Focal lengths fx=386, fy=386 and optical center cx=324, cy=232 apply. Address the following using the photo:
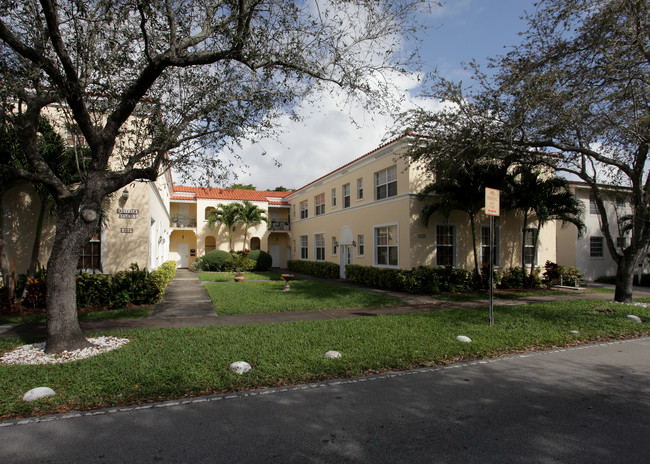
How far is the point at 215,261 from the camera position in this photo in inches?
1093

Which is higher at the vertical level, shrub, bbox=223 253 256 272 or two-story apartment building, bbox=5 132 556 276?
two-story apartment building, bbox=5 132 556 276

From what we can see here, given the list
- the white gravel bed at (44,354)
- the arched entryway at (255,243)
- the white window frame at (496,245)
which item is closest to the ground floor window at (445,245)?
the white window frame at (496,245)

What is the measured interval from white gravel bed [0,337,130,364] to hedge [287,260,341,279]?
1539 centimetres

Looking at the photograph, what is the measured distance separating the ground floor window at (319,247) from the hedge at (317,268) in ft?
2.38

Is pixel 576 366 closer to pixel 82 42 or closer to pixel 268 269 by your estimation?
pixel 82 42

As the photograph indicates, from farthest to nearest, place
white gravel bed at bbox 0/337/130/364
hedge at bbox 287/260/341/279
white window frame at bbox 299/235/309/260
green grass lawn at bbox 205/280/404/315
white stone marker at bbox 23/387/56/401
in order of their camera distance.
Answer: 1. white window frame at bbox 299/235/309/260
2. hedge at bbox 287/260/341/279
3. green grass lawn at bbox 205/280/404/315
4. white gravel bed at bbox 0/337/130/364
5. white stone marker at bbox 23/387/56/401

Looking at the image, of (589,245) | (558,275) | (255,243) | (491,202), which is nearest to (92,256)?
(491,202)

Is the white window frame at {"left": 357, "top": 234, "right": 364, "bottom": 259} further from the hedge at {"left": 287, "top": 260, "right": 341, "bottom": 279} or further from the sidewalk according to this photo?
the sidewalk

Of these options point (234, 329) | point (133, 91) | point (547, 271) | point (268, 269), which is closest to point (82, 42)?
point (133, 91)

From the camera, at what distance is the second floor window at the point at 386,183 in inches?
667

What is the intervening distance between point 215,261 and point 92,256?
15.4m

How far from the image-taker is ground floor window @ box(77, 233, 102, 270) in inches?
488

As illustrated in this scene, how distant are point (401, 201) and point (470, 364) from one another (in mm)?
10585

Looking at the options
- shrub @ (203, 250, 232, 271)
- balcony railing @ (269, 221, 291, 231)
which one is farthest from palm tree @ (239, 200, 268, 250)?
shrub @ (203, 250, 232, 271)
